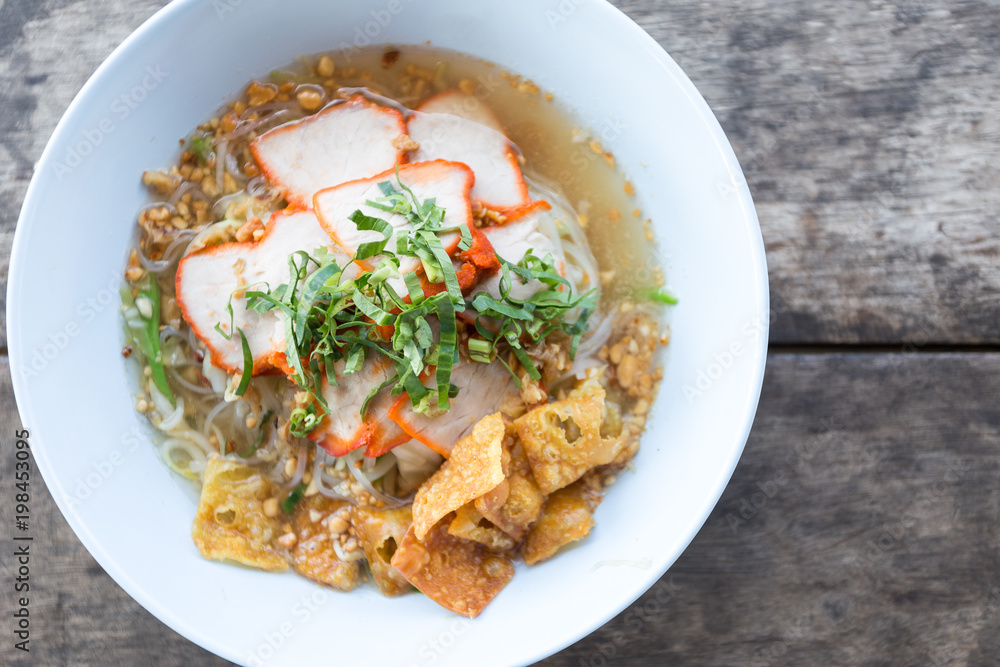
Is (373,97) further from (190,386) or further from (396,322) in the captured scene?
(190,386)

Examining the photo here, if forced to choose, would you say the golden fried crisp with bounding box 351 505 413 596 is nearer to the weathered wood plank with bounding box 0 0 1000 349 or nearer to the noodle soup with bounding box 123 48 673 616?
the noodle soup with bounding box 123 48 673 616

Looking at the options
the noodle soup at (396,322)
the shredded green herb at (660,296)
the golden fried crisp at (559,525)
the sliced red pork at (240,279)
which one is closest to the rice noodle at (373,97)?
the noodle soup at (396,322)

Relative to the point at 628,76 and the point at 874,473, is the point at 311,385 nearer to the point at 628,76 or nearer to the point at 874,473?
the point at 628,76

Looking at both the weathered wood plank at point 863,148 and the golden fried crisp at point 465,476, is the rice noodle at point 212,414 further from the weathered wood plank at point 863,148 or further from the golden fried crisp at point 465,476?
the weathered wood plank at point 863,148

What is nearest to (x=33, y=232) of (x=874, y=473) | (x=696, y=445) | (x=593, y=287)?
(x=593, y=287)

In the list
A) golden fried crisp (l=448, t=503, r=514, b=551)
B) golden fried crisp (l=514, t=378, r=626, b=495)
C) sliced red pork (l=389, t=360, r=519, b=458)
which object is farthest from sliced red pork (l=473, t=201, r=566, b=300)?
golden fried crisp (l=448, t=503, r=514, b=551)
